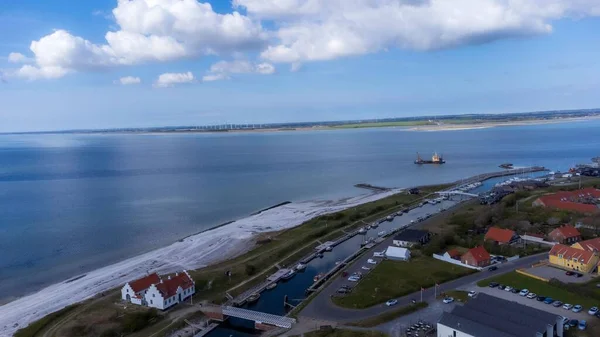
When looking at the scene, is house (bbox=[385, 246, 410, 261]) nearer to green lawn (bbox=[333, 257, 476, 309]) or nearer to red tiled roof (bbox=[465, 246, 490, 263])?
green lawn (bbox=[333, 257, 476, 309])

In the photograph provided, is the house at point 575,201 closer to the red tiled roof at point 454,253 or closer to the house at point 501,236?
the house at point 501,236

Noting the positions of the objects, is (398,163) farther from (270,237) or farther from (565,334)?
(565,334)

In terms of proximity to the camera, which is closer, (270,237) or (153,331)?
(153,331)

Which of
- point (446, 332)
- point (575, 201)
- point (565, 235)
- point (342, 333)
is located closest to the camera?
point (446, 332)

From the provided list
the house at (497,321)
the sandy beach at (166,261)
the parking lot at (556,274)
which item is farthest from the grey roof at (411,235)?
the house at (497,321)

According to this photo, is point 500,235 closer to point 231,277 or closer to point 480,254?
point 480,254

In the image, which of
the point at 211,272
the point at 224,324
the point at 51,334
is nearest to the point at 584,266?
the point at 224,324

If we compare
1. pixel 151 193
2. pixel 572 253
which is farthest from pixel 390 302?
pixel 151 193
